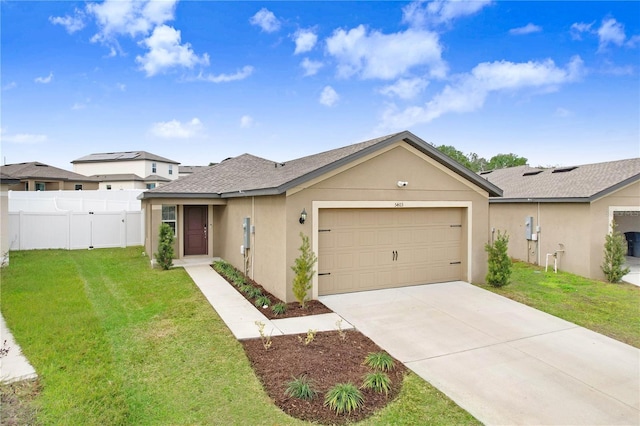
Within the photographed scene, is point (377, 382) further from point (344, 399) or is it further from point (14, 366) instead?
point (14, 366)

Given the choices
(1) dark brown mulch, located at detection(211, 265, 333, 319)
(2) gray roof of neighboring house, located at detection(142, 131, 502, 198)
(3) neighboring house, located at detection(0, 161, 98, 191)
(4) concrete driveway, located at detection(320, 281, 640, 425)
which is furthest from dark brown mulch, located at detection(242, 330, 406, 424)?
(3) neighboring house, located at detection(0, 161, 98, 191)

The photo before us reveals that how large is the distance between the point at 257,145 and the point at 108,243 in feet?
48.1

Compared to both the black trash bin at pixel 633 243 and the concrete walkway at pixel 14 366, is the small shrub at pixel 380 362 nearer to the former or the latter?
the concrete walkway at pixel 14 366

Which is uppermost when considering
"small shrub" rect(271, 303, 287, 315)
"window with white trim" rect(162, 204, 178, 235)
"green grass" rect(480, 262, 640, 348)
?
"window with white trim" rect(162, 204, 178, 235)

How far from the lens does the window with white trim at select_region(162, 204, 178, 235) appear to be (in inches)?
532

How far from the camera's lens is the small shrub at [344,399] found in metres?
3.96

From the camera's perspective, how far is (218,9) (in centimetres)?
1310

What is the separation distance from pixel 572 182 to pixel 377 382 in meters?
13.5

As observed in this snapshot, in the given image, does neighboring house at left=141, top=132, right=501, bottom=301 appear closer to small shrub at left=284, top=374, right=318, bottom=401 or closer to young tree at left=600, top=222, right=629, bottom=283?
small shrub at left=284, top=374, right=318, bottom=401

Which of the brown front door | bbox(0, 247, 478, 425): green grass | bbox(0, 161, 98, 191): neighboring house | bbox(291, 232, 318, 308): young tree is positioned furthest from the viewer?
bbox(0, 161, 98, 191): neighboring house

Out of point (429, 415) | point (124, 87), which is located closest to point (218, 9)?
point (124, 87)

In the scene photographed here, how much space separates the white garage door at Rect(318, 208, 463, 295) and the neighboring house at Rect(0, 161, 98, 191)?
113 ft

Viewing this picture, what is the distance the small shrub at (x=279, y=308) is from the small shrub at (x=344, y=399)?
3179 mm

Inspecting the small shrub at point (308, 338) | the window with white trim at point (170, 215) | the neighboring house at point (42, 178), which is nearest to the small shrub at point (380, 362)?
the small shrub at point (308, 338)
